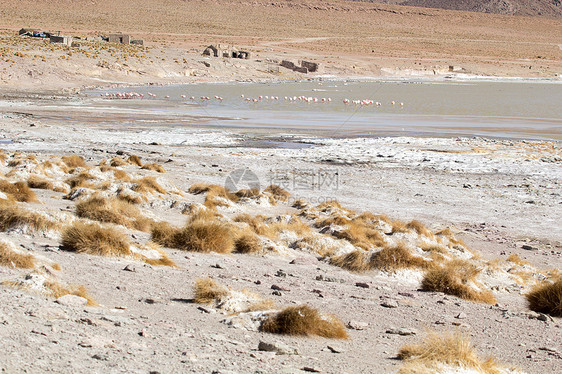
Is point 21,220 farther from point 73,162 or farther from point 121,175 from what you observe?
point 73,162

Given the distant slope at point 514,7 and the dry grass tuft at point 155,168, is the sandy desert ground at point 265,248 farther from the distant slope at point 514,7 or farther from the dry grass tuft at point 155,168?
the distant slope at point 514,7

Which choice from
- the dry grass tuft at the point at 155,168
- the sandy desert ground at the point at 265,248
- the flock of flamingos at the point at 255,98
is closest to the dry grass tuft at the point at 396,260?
the sandy desert ground at the point at 265,248

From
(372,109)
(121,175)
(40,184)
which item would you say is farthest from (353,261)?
(372,109)

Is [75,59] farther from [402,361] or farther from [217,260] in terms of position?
[402,361]

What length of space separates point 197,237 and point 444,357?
14.4 ft

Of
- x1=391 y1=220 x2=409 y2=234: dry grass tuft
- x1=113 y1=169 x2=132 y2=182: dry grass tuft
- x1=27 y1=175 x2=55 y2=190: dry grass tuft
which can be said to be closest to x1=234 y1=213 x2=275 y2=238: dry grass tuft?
x1=391 y1=220 x2=409 y2=234: dry grass tuft

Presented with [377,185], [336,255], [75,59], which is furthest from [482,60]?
[336,255]

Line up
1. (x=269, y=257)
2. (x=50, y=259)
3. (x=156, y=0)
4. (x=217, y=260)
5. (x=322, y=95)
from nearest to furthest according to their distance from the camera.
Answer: (x=50, y=259), (x=217, y=260), (x=269, y=257), (x=322, y=95), (x=156, y=0)

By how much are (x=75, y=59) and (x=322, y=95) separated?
57.8ft

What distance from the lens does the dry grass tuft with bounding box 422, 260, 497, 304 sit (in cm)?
729

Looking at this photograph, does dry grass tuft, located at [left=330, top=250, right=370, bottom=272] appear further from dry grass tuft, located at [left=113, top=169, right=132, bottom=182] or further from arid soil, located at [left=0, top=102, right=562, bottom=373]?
dry grass tuft, located at [left=113, top=169, right=132, bottom=182]

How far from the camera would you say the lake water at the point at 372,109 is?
85.5 feet

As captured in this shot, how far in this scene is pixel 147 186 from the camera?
11914 millimetres

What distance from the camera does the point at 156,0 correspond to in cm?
12250
